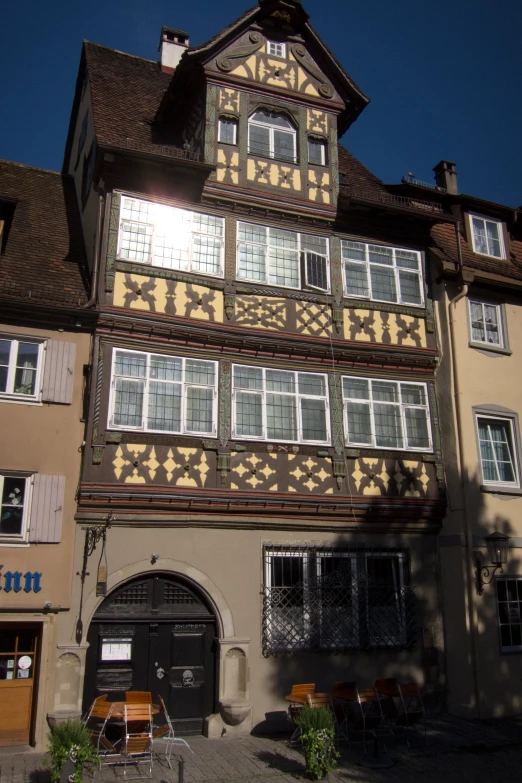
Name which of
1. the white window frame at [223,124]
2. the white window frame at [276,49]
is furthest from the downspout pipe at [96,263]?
the white window frame at [276,49]

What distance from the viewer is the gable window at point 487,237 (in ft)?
60.4

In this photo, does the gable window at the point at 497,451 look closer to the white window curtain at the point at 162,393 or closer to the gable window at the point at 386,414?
the gable window at the point at 386,414

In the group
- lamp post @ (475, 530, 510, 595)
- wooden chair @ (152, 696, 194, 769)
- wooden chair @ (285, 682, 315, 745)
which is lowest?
wooden chair @ (152, 696, 194, 769)

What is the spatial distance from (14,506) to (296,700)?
5.66 meters

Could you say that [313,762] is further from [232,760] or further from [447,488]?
[447,488]

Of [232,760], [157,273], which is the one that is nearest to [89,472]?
[157,273]

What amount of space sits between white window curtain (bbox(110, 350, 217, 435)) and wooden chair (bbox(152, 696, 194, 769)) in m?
Result: 4.75

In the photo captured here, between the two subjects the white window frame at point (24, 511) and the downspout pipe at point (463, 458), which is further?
the downspout pipe at point (463, 458)

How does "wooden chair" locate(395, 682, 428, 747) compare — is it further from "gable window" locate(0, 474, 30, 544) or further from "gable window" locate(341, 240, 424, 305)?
"gable window" locate(341, 240, 424, 305)

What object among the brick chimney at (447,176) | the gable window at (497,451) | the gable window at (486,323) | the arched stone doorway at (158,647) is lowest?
the arched stone doorway at (158,647)

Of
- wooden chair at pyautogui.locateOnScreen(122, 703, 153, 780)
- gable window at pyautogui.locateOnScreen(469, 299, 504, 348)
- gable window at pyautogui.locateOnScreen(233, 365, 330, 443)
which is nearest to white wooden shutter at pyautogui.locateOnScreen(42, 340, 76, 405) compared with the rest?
gable window at pyautogui.locateOnScreen(233, 365, 330, 443)

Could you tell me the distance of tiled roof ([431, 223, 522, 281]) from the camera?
17.3 m

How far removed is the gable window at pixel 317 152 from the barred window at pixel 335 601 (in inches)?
340

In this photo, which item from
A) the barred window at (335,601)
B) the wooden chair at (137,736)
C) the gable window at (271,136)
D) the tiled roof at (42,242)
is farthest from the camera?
the gable window at (271,136)
